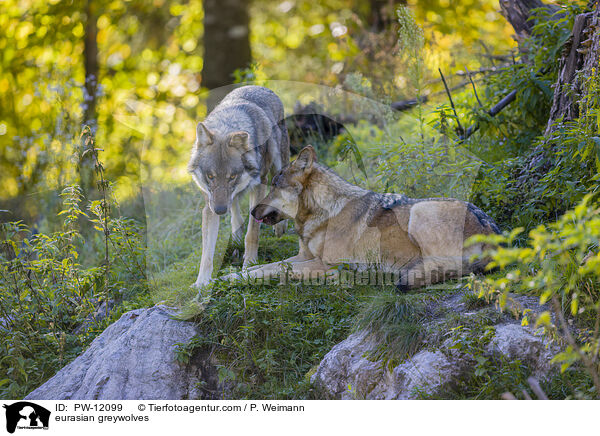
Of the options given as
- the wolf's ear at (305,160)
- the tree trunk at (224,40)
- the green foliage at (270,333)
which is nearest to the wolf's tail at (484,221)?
the green foliage at (270,333)

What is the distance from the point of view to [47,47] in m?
12.3

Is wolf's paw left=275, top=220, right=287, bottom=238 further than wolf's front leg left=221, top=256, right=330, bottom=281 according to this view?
Yes

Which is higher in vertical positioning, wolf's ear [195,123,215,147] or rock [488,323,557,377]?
wolf's ear [195,123,215,147]

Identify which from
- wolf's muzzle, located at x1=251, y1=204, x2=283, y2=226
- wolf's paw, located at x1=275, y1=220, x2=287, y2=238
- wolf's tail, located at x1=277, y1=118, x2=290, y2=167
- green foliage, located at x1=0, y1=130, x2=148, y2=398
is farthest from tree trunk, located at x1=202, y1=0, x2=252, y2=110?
wolf's muzzle, located at x1=251, y1=204, x2=283, y2=226

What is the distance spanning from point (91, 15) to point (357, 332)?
478 inches

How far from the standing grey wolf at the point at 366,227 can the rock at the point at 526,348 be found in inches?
51.7

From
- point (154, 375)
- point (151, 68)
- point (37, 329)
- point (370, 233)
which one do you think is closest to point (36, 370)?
point (37, 329)

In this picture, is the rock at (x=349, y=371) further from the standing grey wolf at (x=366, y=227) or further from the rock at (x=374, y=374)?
the standing grey wolf at (x=366, y=227)

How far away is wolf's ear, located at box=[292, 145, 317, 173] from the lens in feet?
18.5

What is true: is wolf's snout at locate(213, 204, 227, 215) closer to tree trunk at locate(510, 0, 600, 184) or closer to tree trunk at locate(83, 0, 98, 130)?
tree trunk at locate(510, 0, 600, 184)

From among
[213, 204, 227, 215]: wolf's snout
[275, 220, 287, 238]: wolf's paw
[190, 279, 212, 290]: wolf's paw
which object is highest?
[213, 204, 227, 215]: wolf's snout

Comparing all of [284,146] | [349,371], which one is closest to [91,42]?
[284,146]

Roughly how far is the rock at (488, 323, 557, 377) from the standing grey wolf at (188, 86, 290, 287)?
3.04m
